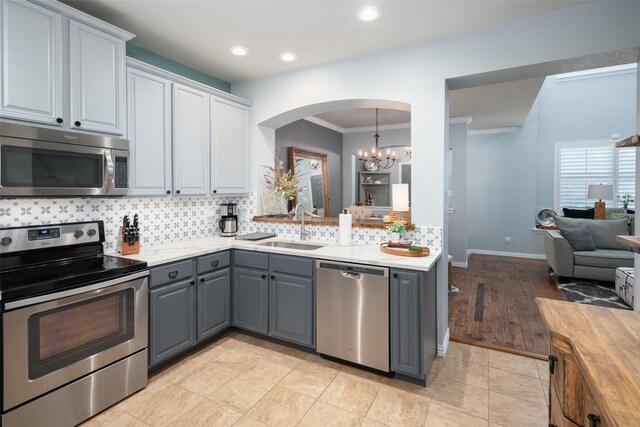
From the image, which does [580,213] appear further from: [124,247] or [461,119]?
[124,247]

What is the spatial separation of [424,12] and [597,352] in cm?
233

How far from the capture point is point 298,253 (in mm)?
2836

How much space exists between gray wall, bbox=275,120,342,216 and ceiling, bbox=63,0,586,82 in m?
2.19

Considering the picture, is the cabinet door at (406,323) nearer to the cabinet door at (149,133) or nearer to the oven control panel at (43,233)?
the cabinet door at (149,133)

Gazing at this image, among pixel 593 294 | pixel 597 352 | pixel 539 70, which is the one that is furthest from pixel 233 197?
pixel 593 294

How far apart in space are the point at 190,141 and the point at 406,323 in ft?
7.95

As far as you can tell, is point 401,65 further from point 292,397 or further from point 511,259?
point 511,259

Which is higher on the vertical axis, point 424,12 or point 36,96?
point 424,12

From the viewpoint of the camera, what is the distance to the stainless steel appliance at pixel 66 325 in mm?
1759

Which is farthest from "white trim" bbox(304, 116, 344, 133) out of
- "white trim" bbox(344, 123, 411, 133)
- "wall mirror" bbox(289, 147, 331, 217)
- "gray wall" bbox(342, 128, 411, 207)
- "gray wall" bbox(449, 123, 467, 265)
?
"gray wall" bbox(449, 123, 467, 265)

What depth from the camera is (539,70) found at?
265 cm

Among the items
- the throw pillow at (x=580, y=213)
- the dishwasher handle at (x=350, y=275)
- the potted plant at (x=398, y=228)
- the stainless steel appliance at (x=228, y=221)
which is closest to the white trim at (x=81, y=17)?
the stainless steel appliance at (x=228, y=221)

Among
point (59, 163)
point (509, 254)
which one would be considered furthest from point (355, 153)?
point (59, 163)

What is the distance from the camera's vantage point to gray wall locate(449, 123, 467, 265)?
5.97 m
